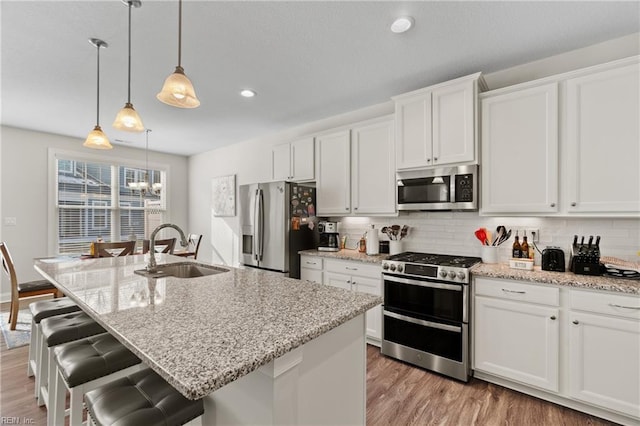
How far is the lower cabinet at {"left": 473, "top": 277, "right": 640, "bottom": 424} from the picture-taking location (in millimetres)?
1806

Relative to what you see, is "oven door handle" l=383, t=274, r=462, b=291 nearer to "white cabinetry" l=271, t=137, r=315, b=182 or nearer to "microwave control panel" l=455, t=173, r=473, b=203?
"microwave control panel" l=455, t=173, r=473, b=203

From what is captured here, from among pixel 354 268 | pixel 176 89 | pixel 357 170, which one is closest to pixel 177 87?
Answer: pixel 176 89

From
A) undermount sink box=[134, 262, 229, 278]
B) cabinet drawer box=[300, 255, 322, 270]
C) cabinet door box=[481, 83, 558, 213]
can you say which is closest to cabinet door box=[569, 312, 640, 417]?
cabinet door box=[481, 83, 558, 213]

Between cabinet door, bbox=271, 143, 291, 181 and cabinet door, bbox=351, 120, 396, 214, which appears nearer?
cabinet door, bbox=351, 120, 396, 214

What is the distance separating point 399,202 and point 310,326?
7.20 ft

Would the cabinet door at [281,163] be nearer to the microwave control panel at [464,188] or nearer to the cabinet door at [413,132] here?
the cabinet door at [413,132]

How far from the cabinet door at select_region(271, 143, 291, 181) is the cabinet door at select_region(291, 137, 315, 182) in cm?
9

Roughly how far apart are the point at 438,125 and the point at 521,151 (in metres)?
0.69

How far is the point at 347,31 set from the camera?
84.2 inches

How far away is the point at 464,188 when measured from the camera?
8.45 feet

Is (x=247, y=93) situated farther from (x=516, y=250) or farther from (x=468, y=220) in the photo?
(x=516, y=250)

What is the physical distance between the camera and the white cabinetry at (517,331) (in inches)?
80.0

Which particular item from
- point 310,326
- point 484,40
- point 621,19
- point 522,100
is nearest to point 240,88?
point 484,40

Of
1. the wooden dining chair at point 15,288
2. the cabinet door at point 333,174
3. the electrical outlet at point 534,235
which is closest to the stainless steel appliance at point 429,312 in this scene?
the electrical outlet at point 534,235
